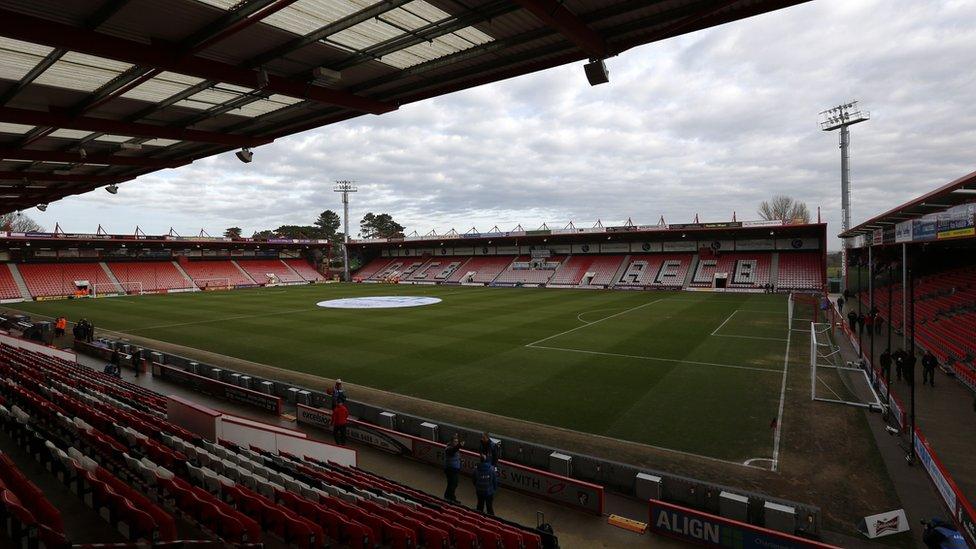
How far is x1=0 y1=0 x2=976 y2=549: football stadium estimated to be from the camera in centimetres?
634

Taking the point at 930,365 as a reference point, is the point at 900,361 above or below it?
above

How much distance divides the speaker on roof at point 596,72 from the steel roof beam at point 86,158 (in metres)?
13.9

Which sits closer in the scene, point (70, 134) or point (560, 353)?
point (70, 134)

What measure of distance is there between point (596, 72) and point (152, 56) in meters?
6.93

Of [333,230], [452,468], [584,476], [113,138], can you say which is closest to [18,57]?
[113,138]

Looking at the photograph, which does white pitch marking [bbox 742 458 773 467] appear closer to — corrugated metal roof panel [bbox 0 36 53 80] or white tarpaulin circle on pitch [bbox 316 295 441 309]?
corrugated metal roof panel [bbox 0 36 53 80]

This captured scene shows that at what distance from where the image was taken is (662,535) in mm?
8016

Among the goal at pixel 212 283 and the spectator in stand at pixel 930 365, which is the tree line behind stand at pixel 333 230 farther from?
the spectator in stand at pixel 930 365

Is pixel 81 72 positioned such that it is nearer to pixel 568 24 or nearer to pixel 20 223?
pixel 568 24

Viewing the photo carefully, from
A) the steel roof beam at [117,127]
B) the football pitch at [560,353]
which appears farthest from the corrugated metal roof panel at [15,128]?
the football pitch at [560,353]

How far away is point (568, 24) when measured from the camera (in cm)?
634

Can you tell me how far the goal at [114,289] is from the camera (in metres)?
53.0

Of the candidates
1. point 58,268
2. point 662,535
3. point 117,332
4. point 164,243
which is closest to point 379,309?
point 117,332

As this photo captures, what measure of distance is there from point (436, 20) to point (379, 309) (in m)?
31.2
